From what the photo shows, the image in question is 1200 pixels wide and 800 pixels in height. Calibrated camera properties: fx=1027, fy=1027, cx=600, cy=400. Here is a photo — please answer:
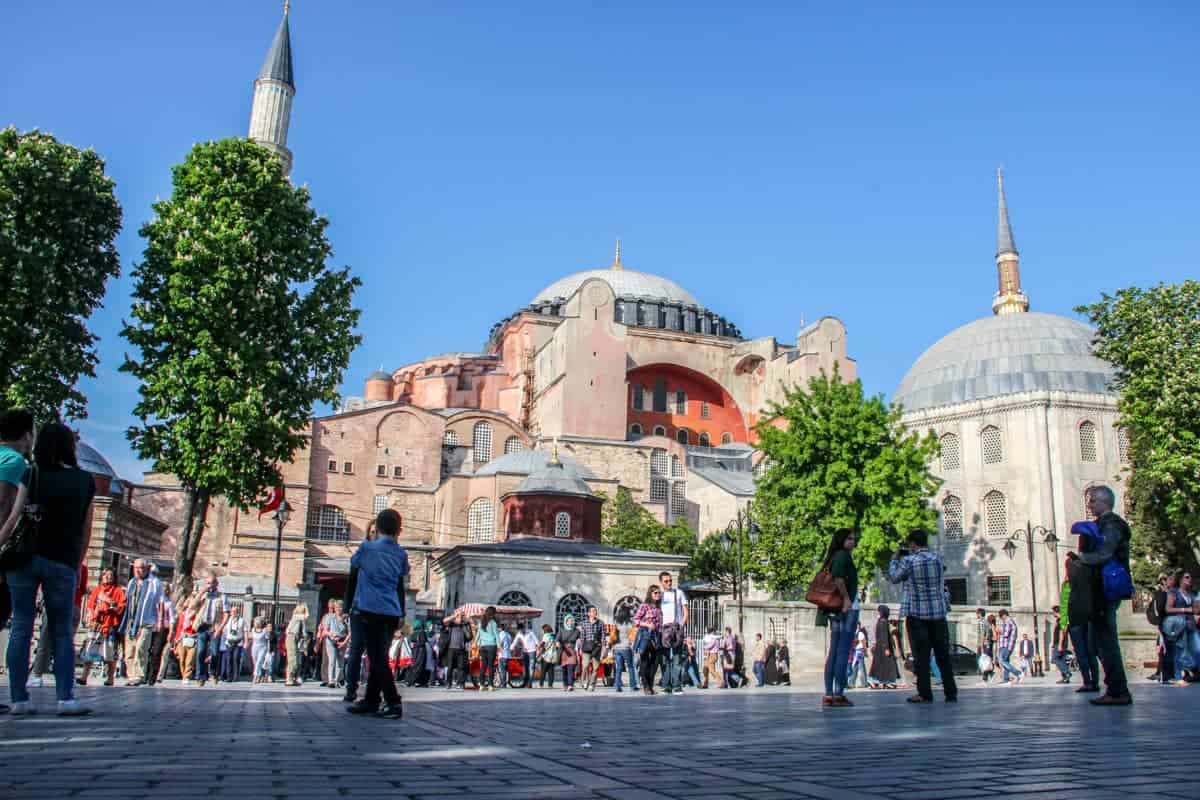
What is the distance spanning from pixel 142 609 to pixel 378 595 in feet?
23.1

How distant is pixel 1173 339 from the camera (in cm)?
3036

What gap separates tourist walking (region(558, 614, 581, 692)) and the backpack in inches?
493

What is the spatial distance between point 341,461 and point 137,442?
106 ft

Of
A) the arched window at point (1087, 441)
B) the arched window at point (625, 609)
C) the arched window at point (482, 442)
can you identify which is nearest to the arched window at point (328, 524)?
the arched window at point (482, 442)

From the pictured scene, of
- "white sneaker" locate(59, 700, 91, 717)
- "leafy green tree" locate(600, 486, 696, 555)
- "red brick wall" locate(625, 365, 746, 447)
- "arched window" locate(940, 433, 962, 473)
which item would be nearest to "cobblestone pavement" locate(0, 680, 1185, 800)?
"white sneaker" locate(59, 700, 91, 717)

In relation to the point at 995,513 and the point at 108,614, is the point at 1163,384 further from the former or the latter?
the point at 108,614

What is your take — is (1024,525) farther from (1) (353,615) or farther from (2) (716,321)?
(1) (353,615)

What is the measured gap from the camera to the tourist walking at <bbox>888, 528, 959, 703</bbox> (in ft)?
28.6

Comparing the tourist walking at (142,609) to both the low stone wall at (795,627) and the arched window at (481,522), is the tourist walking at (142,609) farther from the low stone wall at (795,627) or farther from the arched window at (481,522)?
the arched window at (481,522)

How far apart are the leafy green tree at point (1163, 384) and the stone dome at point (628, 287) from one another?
4248cm

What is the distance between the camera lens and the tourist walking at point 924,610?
8.70 m

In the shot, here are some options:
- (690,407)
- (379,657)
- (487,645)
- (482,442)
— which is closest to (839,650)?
(379,657)

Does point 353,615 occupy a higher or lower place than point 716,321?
lower

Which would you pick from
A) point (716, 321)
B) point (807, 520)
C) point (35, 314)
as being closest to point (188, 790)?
point (35, 314)
